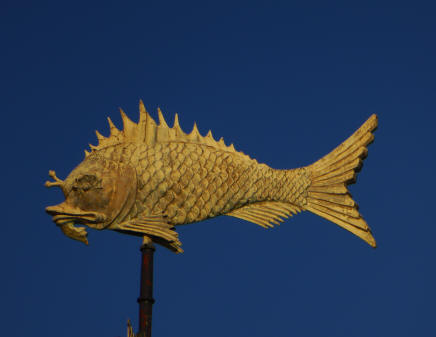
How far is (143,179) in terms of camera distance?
10.3m

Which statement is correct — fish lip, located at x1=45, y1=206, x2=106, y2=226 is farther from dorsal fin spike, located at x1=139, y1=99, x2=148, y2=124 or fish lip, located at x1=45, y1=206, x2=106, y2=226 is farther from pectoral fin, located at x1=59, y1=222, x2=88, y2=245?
dorsal fin spike, located at x1=139, y1=99, x2=148, y2=124

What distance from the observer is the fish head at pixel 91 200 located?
10031 millimetres

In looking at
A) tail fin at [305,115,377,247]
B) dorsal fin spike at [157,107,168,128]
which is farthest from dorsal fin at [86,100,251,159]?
tail fin at [305,115,377,247]

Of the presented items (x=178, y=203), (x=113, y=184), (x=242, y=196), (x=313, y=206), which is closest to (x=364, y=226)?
(x=313, y=206)

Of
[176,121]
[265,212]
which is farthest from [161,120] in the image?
[265,212]

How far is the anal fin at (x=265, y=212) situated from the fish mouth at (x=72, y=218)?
1.85 metres

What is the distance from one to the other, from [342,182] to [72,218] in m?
3.74

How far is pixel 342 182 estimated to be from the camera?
452 inches

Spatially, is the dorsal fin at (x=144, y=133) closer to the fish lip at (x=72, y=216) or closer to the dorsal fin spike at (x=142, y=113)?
the dorsal fin spike at (x=142, y=113)

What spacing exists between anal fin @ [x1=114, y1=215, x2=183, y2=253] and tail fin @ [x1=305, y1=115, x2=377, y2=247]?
211cm

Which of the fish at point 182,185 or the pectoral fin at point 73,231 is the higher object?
the fish at point 182,185

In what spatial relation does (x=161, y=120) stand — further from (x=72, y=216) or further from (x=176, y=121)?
(x=72, y=216)

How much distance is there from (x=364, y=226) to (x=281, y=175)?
1.30 meters

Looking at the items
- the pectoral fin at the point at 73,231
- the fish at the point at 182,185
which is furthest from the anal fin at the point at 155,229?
the pectoral fin at the point at 73,231
